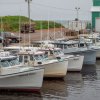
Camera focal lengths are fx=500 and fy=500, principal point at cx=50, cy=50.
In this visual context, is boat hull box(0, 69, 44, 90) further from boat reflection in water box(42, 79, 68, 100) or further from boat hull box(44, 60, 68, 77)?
boat hull box(44, 60, 68, 77)

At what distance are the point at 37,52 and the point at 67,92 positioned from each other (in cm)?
551

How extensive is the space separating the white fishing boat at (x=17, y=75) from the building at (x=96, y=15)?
2307 inches

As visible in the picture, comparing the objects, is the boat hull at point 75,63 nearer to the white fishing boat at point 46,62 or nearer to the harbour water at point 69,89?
the harbour water at point 69,89

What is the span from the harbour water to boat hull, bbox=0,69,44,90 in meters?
0.57

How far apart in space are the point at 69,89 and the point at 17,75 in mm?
5754

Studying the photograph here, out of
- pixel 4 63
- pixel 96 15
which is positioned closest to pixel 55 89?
pixel 4 63

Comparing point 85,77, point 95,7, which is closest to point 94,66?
point 85,77

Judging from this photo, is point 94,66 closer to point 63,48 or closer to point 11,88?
point 63,48

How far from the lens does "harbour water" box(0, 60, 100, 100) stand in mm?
37531

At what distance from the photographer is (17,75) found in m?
37.6

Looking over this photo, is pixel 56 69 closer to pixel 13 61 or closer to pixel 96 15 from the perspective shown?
pixel 13 61

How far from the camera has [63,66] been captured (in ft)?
149

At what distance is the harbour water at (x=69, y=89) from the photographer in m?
37.5

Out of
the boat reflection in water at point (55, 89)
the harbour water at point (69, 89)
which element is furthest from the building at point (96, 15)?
the boat reflection in water at point (55, 89)
